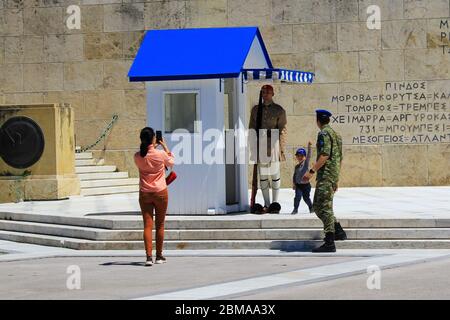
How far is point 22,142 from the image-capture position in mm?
21891

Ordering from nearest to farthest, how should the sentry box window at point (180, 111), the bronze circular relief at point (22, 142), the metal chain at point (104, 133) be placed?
the sentry box window at point (180, 111), the bronze circular relief at point (22, 142), the metal chain at point (104, 133)

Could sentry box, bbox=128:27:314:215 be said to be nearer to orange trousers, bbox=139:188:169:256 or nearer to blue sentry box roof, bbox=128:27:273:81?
blue sentry box roof, bbox=128:27:273:81

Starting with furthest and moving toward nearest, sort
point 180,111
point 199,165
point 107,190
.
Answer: point 107,190 < point 180,111 < point 199,165

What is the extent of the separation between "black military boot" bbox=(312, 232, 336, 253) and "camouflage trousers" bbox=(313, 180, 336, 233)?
0.09 metres

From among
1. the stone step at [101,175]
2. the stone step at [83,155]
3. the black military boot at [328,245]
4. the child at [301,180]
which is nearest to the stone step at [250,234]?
the black military boot at [328,245]

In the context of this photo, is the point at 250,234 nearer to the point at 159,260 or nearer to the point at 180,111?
the point at 159,260

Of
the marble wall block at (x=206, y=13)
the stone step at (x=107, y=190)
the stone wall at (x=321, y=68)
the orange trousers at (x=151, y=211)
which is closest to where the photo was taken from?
the orange trousers at (x=151, y=211)

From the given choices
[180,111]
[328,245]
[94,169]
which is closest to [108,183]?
[94,169]

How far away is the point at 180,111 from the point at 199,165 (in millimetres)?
999

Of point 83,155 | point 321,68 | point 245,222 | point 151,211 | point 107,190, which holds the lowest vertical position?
point 245,222

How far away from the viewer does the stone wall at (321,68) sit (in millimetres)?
23750

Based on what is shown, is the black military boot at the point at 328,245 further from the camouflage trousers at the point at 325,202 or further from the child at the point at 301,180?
the child at the point at 301,180

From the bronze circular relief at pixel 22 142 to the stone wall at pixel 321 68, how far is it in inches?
146
